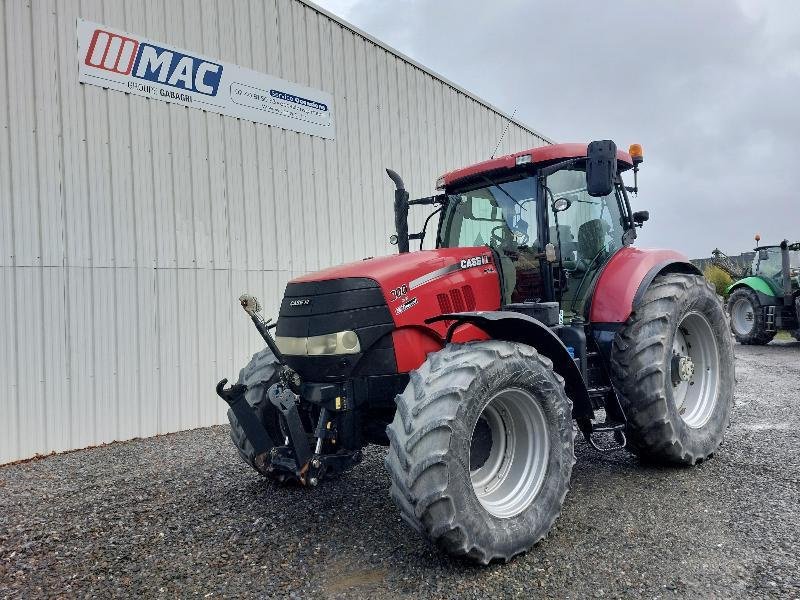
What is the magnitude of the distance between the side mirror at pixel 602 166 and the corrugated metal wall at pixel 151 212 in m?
4.70

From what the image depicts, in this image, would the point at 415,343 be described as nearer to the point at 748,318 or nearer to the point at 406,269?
the point at 406,269

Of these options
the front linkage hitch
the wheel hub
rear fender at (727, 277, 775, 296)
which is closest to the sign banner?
the front linkage hitch

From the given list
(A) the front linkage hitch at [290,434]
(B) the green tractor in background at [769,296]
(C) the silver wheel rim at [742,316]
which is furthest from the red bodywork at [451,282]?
(C) the silver wheel rim at [742,316]

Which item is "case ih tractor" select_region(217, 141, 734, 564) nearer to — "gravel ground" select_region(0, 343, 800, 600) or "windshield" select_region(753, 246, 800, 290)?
"gravel ground" select_region(0, 343, 800, 600)

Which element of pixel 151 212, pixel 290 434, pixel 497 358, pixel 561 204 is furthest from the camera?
pixel 151 212

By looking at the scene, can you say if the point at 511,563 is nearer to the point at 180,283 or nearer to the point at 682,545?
the point at 682,545

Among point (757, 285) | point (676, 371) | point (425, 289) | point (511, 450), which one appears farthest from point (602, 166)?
point (757, 285)

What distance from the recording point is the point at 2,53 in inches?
225

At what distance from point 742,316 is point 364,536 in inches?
569

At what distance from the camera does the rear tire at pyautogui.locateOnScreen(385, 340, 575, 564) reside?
2805mm

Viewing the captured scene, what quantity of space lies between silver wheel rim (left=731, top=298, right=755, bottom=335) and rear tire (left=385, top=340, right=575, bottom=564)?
13506 mm

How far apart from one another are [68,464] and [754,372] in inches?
396

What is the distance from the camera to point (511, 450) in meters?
3.50

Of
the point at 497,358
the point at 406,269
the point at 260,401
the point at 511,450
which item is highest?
the point at 406,269
